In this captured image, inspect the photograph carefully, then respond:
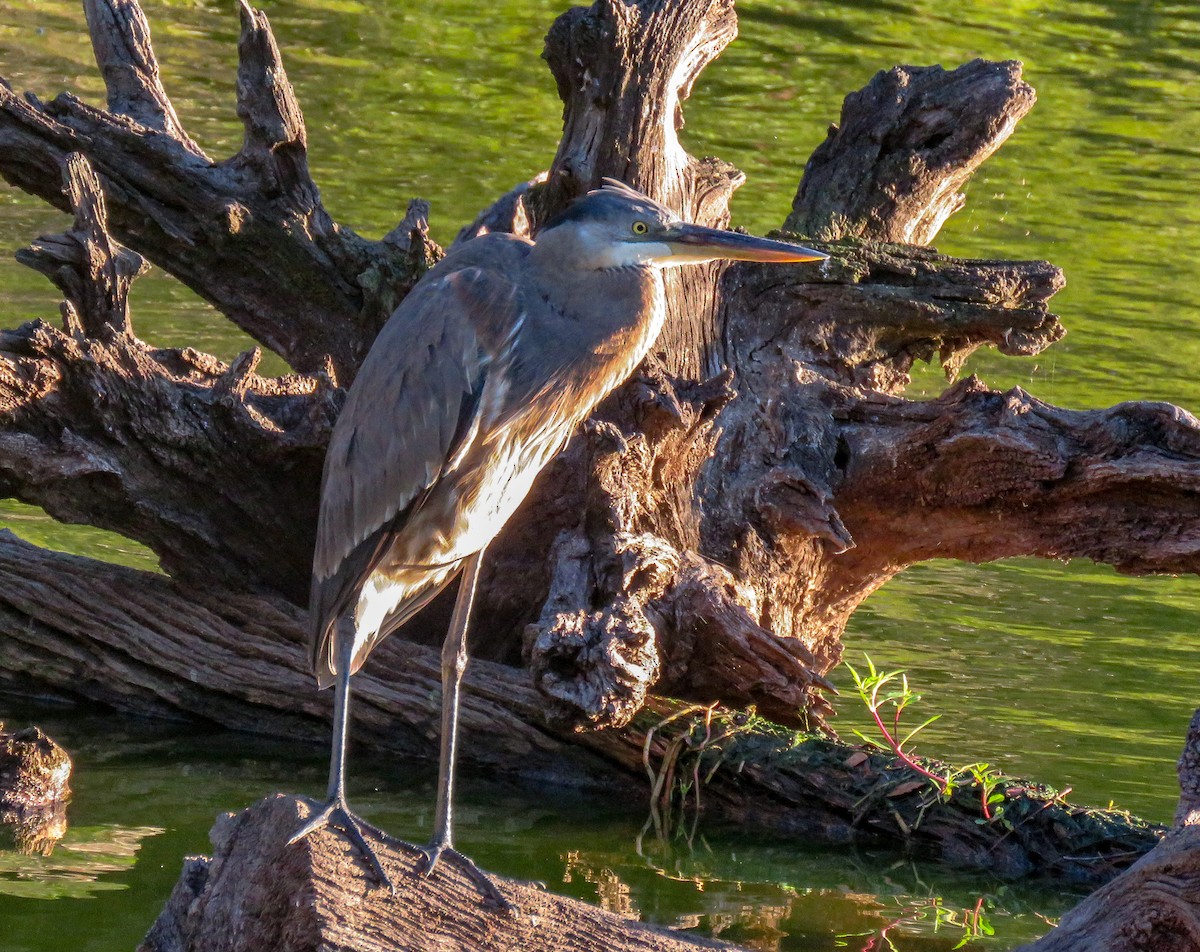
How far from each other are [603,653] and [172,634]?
5.78ft

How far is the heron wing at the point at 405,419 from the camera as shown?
14.7 feet

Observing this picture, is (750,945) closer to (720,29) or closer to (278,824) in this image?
(278,824)

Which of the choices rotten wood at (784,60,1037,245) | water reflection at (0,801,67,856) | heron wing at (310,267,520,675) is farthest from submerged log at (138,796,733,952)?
rotten wood at (784,60,1037,245)

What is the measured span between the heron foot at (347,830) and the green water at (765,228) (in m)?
1.12

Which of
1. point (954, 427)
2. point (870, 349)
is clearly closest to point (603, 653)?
point (954, 427)

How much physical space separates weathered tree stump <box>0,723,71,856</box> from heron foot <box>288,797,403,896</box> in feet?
5.68

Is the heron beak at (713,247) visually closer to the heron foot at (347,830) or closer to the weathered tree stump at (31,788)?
the heron foot at (347,830)

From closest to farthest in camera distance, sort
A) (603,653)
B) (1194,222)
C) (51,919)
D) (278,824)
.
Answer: (278,824)
(51,919)
(603,653)
(1194,222)

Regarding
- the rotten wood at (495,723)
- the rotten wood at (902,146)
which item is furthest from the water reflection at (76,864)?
the rotten wood at (902,146)

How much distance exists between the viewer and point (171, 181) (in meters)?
6.54

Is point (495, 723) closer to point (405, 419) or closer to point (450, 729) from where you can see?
point (450, 729)

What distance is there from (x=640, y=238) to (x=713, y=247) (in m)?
0.19

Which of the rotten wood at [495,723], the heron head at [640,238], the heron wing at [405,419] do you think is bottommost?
the rotten wood at [495,723]

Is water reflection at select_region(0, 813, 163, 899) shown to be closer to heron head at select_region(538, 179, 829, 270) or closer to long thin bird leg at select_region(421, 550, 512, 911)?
long thin bird leg at select_region(421, 550, 512, 911)
